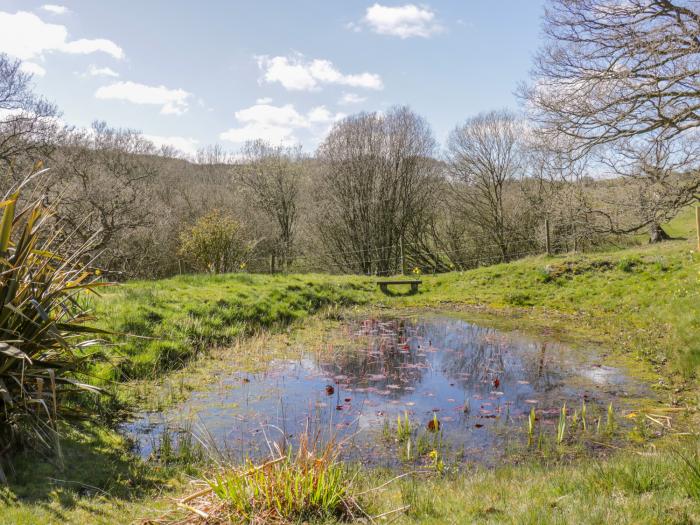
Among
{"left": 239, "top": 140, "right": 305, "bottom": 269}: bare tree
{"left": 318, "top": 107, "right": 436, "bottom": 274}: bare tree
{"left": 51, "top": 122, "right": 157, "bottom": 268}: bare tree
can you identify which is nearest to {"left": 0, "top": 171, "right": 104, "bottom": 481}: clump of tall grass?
{"left": 51, "top": 122, "right": 157, "bottom": 268}: bare tree

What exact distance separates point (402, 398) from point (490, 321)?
6632mm

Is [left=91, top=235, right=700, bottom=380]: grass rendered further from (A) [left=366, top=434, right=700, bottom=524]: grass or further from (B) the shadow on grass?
(A) [left=366, top=434, right=700, bottom=524]: grass

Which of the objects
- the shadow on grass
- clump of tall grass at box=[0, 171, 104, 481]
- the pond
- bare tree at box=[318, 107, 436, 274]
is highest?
bare tree at box=[318, 107, 436, 274]

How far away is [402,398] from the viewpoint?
7016 millimetres

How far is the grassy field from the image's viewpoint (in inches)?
131

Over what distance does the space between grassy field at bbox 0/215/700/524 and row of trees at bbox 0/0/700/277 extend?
7.41 ft

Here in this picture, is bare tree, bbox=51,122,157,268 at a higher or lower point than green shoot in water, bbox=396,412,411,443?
higher

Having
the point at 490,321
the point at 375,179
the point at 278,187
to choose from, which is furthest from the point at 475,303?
the point at 278,187

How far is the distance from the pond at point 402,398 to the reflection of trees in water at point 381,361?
20 millimetres

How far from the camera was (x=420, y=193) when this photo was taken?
31.1 meters

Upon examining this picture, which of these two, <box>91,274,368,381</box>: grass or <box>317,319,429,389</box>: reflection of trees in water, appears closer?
<box>91,274,368,381</box>: grass

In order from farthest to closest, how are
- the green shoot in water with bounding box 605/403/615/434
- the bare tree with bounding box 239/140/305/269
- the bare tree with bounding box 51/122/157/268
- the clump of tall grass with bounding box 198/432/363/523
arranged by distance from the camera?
1. the bare tree with bounding box 239/140/305/269
2. the bare tree with bounding box 51/122/157/268
3. the green shoot in water with bounding box 605/403/615/434
4. the clump of tall grass with bounding box 198/432/363/523

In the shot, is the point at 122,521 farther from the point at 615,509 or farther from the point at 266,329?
the point at 266,329

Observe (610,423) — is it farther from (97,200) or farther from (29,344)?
(97,200)
